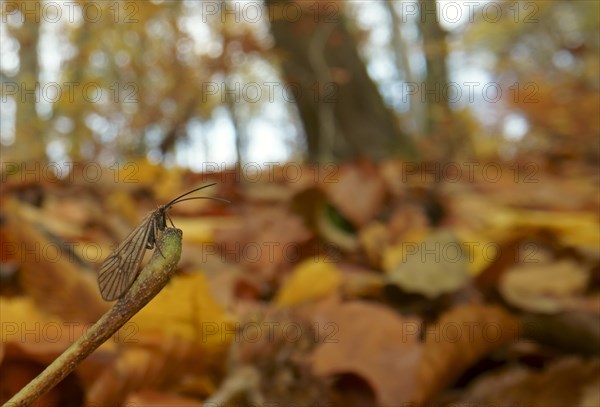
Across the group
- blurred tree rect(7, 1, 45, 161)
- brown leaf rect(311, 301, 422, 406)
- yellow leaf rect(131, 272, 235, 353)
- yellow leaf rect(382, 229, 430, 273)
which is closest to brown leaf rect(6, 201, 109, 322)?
yellow leaf rect(131, 272, 235, 353)

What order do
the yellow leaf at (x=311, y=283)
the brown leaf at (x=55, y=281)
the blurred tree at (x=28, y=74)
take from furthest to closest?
the blurred tree at (x=28, y=74) → the yellow leaf at (x=311, y=283) → the brown leaf at (x=55, y=281)

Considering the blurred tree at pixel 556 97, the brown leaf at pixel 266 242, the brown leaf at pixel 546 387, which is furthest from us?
the blurred tree at pixel 556 97

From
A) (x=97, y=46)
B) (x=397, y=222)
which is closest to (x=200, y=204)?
(x=397, y=222)

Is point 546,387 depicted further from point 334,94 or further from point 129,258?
point 334,94

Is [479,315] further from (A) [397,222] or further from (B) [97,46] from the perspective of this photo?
(B) [97,46]

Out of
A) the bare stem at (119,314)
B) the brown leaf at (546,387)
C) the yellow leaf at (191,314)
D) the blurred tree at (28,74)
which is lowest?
the brown leaf at (546,387)

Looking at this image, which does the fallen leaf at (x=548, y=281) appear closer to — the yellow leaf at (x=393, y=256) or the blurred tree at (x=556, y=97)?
the yellow leaf at (x=393, y=256)

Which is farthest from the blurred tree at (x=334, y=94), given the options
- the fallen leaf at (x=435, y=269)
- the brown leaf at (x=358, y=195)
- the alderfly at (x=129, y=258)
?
the alderfly at (x=129, y=258)
